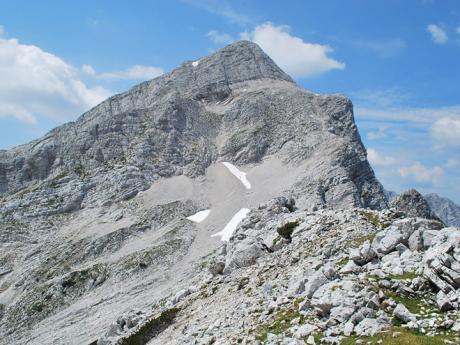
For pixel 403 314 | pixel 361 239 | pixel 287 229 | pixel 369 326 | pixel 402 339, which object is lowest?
pixel 402 339

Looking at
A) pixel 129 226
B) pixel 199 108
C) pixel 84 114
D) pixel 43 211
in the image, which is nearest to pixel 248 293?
pixel 129 226

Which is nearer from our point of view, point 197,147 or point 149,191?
point 149,191

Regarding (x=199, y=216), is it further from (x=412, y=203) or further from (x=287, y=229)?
(x=287, y=229)

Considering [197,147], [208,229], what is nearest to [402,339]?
[208,229]

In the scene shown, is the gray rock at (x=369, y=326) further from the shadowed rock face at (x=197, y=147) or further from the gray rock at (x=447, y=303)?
the shadowed rock face at (x=197, y=147)

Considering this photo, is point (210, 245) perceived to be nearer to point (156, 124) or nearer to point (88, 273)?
point (88, 273)

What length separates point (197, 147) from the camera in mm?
146250

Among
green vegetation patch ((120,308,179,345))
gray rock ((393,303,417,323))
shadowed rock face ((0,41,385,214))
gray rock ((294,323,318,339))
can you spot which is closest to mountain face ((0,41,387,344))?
shadowed rock face ((0,41,385,214))

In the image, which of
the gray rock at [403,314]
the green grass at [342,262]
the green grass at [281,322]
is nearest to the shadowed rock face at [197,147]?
the green grass at [342,262]

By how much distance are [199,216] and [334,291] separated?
88.6 metres

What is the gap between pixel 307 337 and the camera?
71.2ft

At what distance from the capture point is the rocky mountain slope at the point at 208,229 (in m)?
25.8

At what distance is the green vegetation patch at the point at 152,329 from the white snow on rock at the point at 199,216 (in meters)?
67.7

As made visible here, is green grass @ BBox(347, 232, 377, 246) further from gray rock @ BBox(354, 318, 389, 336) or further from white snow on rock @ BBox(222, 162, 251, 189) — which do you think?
white snow on rock @ BBox(222, 162, 251, 189)
